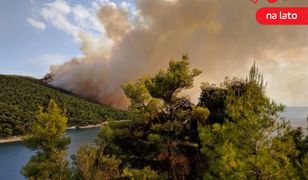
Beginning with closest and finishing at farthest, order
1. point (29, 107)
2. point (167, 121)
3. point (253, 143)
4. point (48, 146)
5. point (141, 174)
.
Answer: point (253, 143), point (141, 174), point (167, 121), point (48, 146), point (29, 107)

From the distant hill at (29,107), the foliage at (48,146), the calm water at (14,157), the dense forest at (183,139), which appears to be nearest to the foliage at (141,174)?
the dense forest at (183,139)

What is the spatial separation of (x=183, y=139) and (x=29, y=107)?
108582mm

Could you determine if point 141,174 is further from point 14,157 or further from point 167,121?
point 14,157

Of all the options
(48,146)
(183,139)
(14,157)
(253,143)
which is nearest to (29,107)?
(14,157)

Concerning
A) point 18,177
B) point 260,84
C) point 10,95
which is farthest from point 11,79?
point 260,84

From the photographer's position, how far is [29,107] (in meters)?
123

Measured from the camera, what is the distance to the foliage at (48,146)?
26028 millimetres

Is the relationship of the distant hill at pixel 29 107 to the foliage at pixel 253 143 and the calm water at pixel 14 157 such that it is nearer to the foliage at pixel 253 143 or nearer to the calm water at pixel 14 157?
the calm water at pixel 14 157

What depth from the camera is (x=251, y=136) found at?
14.5 metres

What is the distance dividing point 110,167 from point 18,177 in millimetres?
41193

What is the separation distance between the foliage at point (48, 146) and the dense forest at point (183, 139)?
0.06 meters

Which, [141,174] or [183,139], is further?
[183,139]

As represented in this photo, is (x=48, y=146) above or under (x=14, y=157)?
above

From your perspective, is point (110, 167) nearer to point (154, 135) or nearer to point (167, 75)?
point (154, 135)
